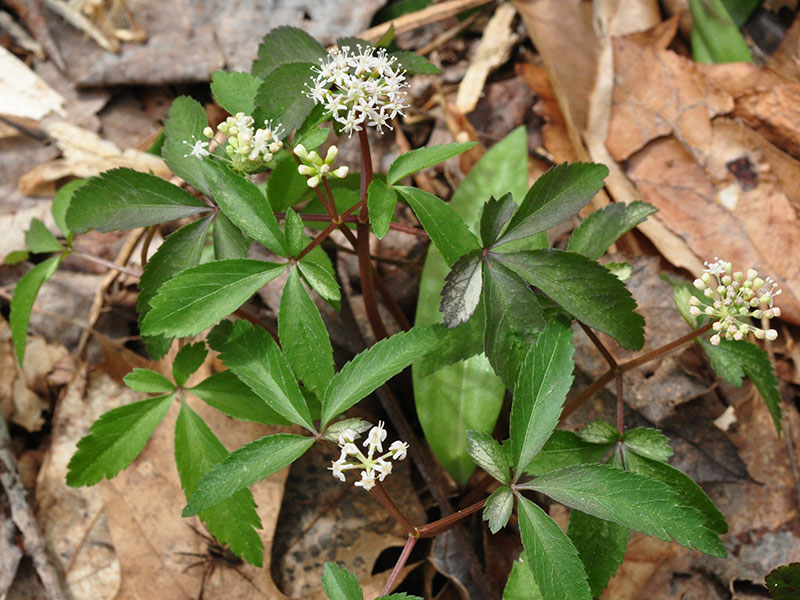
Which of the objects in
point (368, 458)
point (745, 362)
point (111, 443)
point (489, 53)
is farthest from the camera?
point (489, 53)

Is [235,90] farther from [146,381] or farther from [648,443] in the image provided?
[648,443]

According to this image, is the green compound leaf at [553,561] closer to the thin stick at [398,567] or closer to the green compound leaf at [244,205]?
the thin stick at [398,567]

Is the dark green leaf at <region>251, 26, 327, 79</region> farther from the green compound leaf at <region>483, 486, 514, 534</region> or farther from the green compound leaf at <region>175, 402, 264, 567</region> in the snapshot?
the green compound leaf at <region>483, 486, 514, 534</region>

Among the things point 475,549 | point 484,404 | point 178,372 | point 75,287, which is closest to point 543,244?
point 484,404

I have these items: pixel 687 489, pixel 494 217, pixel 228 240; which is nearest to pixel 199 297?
pixel 228 240

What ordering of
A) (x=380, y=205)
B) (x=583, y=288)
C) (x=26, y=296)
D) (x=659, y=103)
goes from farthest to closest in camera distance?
(x=659, y=103) → (x=26, y=296) → (x=583, y=288) → (x=380, y=205)

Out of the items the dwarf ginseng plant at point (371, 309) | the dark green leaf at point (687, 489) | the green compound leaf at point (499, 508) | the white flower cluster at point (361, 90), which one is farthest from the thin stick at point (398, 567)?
the white flower cluster at point (361, 90)

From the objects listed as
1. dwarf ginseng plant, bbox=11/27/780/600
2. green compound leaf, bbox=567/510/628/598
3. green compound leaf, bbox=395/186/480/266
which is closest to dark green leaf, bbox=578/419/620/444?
dwarf ginseng plant, bbox=11/27/780/600
